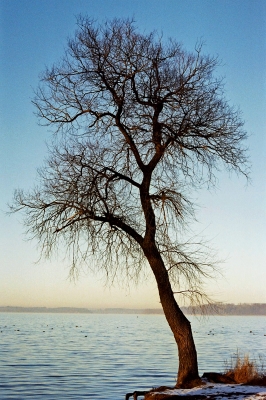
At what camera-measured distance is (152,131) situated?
17172 millimetres

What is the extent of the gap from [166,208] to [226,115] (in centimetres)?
325

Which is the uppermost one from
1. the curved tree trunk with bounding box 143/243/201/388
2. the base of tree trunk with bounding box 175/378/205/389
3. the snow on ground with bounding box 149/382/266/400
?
the curved tree trunk with bounding box 143/243/201/388

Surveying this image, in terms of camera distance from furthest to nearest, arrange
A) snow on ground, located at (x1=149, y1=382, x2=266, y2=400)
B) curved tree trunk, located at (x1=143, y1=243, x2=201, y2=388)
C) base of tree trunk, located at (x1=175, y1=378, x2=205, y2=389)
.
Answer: curved tree trunk, located at (x1=143, y1=243, x2=201, y2=388), base of tree trunk, located at (x1=175, y1=378, x2=205, y2=389), snow on ground, located at (x1=149, y1=382, x2=266, y2=400)

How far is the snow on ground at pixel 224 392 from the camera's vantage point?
1374 centimetres

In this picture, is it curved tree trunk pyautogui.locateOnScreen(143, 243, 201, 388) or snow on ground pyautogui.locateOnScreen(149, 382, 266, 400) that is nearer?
snow on ground pyautogui.locateOnScreen(149, 382, 266, 400)

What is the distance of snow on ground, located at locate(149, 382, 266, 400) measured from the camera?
13.7 m

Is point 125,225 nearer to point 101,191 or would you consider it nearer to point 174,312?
point 101,191

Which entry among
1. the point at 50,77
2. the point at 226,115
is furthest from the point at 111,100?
the point at 226,115

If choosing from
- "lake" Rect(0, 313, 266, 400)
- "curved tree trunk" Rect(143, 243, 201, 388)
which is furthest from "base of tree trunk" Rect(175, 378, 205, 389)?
"lake" Rect(0, 313, 266, 400)

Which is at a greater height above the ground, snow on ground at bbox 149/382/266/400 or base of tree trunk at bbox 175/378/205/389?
base of tree trunk at bbox 175/378/205/389

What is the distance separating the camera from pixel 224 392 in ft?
47.3

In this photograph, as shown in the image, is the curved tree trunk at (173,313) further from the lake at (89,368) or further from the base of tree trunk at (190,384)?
the lake at (89,368)

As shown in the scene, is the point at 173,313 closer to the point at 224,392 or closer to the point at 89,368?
the point at 224,392

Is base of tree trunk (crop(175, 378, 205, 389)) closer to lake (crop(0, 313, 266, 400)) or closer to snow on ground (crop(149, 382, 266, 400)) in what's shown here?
snow on ground (crop(149, 382, 266, 400))
